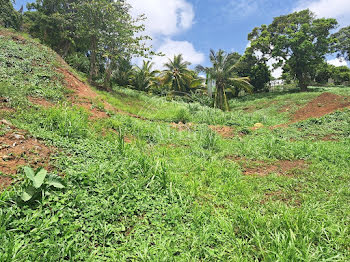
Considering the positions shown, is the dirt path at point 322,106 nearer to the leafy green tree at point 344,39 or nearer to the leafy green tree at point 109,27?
the leafy green tree at point 109,27

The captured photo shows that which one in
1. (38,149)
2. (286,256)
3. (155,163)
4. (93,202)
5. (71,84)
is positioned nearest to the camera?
(286,256)

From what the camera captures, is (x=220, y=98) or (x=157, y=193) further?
(x=220, y=98)

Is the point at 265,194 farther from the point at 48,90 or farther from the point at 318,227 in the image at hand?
the point at 48,90

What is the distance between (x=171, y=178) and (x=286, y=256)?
1.79 m

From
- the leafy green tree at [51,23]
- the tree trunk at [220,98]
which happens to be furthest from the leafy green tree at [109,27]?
the tree trunk at [220,98]

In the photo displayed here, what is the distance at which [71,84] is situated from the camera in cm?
883

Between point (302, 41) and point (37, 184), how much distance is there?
27.7 meters

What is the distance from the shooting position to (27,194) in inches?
84.5

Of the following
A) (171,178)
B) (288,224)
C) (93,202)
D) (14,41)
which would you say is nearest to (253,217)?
(288,224)

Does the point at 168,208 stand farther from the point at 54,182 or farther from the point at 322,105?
the point at 322,105

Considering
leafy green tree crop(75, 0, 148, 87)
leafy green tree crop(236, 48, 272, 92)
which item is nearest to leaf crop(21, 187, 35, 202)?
leafy green tree crop(75, 0, 148, 87)

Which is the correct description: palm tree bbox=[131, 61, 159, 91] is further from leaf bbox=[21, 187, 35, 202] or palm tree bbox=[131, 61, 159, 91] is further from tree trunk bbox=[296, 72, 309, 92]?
leaf bbox=[21, 187, 35, 202]

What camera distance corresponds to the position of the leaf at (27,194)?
2.10 metres

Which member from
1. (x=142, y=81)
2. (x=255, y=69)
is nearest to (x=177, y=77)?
(x=142, y=81)
